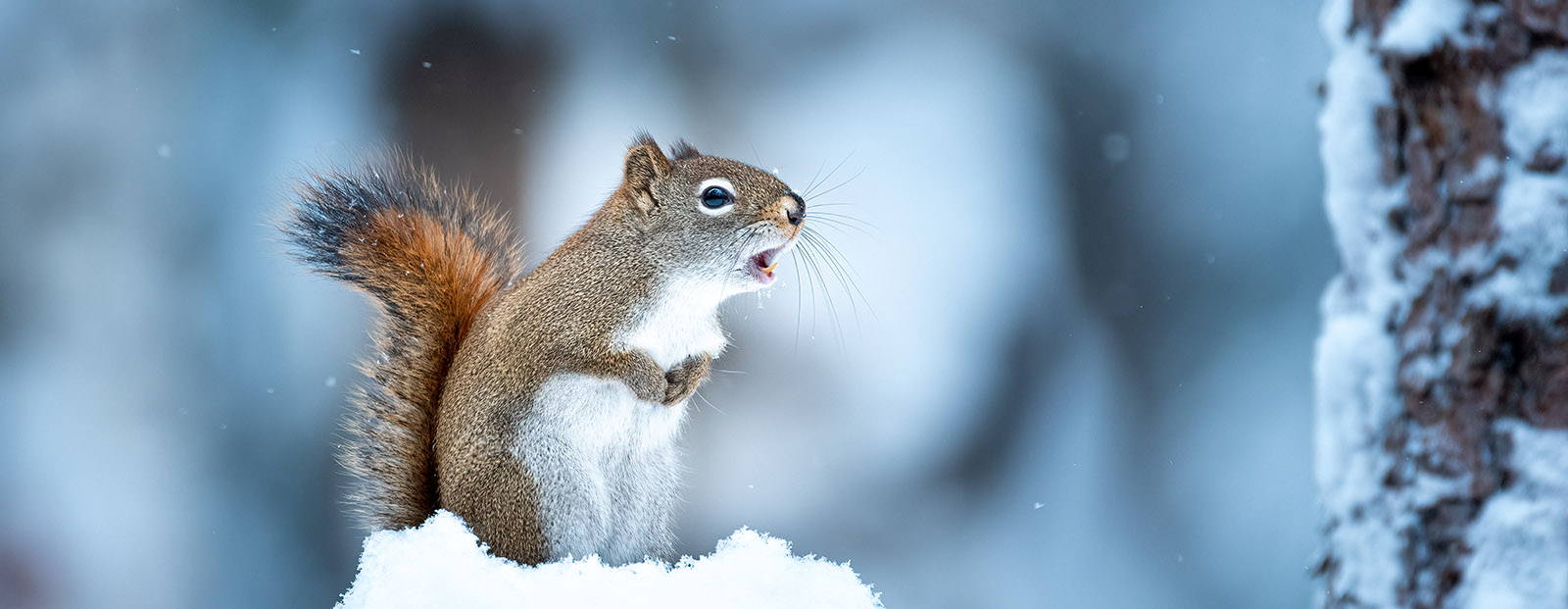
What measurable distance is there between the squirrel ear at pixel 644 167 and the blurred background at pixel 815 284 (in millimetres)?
643

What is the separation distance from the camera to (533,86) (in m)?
1.82

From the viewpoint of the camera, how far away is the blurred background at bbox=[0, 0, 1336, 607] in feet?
6.08

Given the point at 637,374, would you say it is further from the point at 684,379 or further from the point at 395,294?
the point at 395,294

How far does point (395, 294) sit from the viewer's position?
3.73ft

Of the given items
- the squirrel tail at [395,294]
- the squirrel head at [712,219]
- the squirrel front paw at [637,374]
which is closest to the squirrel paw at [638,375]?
the squirrel front paw at [637,374]

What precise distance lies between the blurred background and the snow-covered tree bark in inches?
44.5

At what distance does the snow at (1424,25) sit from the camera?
621 millimetres

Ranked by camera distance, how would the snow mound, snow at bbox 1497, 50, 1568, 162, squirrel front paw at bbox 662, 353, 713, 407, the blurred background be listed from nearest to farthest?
snow at bbox 1497, 50, 1568, 162 < the snow mound < squirrel front paw at bbox 662, 353, 713, 407 < the blurred background

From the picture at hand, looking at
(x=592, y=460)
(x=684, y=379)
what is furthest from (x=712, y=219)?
(x=592, y=460)

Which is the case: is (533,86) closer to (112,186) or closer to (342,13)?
(342,13)

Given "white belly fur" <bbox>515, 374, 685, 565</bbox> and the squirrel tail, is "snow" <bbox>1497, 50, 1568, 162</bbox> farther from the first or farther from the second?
the squirrel tail

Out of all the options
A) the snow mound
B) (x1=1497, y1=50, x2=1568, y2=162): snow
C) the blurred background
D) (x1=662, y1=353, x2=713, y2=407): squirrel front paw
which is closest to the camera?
(x1=1497, y1=50, x2=1568, y2=162): snow

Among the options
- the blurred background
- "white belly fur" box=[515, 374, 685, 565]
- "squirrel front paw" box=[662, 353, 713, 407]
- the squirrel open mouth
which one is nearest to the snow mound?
"white belly fur" box=[515, 374, 685, 565]

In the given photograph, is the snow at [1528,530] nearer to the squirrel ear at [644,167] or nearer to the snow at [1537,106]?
the snow at [1537,106]
